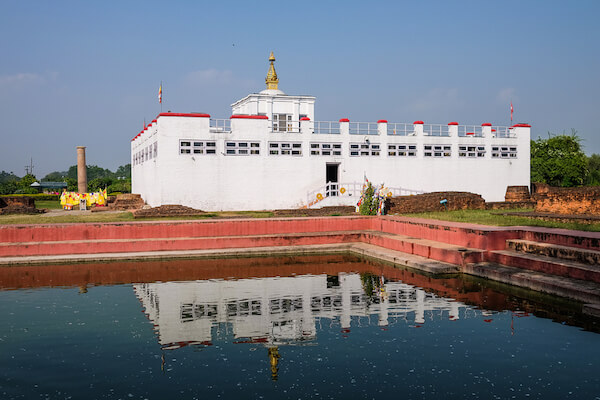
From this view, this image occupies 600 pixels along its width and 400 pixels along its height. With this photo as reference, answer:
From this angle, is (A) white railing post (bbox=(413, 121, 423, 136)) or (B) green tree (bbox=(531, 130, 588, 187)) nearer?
(A) white railing post (bbox=(413, 121, 423, 136))

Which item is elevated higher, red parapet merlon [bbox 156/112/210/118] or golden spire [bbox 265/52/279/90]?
golden spire [bbox 265/52/279/90]

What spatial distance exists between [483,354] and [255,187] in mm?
22922

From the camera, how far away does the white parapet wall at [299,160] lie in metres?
29.2

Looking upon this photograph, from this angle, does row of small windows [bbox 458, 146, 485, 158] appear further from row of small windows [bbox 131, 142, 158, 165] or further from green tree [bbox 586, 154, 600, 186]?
green tree [bbox 586, 154, 600, 186]

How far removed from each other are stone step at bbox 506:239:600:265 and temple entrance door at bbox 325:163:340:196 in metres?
16.5

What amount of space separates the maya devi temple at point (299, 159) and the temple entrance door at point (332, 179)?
0.22ft

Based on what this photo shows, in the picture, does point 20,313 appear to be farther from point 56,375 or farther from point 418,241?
point 418,241

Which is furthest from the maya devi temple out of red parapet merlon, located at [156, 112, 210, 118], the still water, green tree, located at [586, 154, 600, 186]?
green tree, located at [586, 154, 600, 186]

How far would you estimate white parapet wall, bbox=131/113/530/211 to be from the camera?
95.7 ft

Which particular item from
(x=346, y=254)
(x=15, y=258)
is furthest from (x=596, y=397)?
(x=15, y=258)

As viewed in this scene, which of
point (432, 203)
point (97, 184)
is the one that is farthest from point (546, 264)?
point (97, 184)

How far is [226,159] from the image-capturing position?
29828 mm

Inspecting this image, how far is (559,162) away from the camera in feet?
156

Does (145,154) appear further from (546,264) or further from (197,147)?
(546,264)
